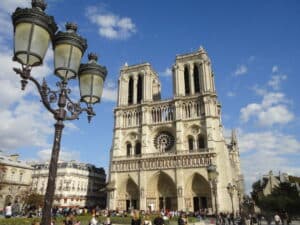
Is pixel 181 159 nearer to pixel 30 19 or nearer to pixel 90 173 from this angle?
pixel 90 173

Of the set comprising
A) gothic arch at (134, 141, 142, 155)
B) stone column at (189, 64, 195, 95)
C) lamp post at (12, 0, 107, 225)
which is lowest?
lamp post at (12, 0, 107, 225)

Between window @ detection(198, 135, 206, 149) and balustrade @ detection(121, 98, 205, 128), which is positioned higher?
balustrade @ detection(121, 98, 205, 128)

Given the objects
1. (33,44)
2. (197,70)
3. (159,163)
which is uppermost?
(197,70)

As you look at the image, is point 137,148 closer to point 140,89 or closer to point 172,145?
point 172,145

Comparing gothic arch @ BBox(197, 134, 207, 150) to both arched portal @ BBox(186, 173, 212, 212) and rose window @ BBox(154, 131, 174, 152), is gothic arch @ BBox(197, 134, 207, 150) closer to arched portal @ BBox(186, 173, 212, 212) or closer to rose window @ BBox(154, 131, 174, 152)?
rose window @ BBox(154, 131, 174, 152)

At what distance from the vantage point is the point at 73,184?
45719 millimetres

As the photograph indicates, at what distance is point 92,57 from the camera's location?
5.13 m

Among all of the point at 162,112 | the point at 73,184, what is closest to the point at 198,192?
the point at 162,112

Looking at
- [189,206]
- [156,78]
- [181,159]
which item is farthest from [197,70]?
[189,206]

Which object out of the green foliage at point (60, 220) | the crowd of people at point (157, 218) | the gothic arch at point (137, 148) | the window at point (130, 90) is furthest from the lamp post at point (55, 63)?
the window at point (130, 90)

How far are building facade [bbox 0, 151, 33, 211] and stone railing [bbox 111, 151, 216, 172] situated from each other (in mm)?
12591

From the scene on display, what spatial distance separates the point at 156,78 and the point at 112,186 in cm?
2073

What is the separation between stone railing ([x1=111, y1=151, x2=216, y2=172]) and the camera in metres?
34.9

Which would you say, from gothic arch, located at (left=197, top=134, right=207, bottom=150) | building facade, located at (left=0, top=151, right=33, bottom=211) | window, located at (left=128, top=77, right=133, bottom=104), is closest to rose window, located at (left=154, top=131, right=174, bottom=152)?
gothic arch, located at (left=197, top=134, right=207, bottom=150)
